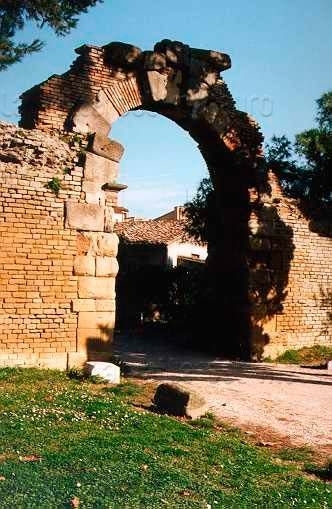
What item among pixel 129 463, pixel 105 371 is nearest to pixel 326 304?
pixel 105 371

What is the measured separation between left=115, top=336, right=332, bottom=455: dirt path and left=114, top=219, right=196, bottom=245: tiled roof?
1528 centimetres

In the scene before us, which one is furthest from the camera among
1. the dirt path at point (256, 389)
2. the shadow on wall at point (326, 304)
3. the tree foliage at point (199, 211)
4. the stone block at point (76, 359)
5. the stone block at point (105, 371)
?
the tree foliage at point (199, 211)

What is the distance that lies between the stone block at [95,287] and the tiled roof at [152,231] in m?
17.4

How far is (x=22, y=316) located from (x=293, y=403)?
4523mm

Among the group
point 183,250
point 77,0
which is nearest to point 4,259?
point 77,0

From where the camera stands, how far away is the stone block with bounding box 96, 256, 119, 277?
9.59m

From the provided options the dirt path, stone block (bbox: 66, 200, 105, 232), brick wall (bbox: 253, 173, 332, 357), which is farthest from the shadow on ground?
stone block (bbox: 66, 200, 105, 232)

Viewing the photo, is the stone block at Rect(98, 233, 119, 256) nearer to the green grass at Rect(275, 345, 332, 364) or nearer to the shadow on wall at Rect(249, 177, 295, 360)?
the shadow on wall at Rect(249, 177, 295, 360)

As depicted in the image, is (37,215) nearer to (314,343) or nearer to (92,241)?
(92,241)

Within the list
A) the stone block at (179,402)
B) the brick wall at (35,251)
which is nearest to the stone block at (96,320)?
the brick wall at (35,251)

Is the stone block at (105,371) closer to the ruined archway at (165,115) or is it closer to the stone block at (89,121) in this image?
the ruined archway at (165,115)

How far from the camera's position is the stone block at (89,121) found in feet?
32.8

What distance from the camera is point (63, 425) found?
571 cm

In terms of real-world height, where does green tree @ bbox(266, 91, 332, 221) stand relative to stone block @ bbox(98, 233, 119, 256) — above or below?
above
